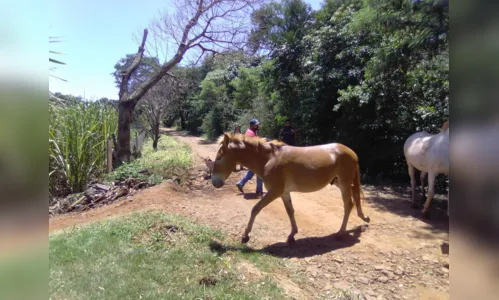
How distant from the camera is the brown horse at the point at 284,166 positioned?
185 inches

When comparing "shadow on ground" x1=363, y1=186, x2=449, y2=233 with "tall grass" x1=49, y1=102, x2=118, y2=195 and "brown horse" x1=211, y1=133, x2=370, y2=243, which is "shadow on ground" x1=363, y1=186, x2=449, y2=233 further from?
"tall grass" x1=49, y1=102, x2=118, y2=195

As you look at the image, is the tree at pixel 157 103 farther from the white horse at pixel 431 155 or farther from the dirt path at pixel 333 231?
the white horse at pixel 431 155

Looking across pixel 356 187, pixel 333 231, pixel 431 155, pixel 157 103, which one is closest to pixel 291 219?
pixel 333 231

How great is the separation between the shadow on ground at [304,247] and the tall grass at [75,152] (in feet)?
17.1

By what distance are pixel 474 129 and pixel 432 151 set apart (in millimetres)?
5704

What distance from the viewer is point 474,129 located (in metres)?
0.73

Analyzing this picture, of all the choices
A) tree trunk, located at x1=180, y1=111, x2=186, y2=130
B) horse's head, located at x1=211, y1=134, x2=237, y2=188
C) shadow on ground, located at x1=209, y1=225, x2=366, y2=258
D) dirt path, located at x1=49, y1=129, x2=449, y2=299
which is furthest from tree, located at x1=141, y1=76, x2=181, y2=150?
shadow on ground, located at x1=209, y1=225, x2=366, y2=258

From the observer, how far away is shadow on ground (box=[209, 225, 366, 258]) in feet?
14.4

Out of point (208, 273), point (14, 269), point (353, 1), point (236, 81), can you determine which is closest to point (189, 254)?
point (208, 273)

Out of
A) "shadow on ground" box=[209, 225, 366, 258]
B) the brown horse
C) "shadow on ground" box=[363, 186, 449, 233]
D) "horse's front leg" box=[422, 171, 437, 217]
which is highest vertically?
the brown horse

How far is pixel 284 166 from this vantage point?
4.70 meters

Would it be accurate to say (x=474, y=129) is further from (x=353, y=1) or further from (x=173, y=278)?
(x=353, y=1)

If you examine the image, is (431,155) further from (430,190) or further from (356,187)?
(356,187)

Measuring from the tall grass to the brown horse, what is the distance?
466cm
